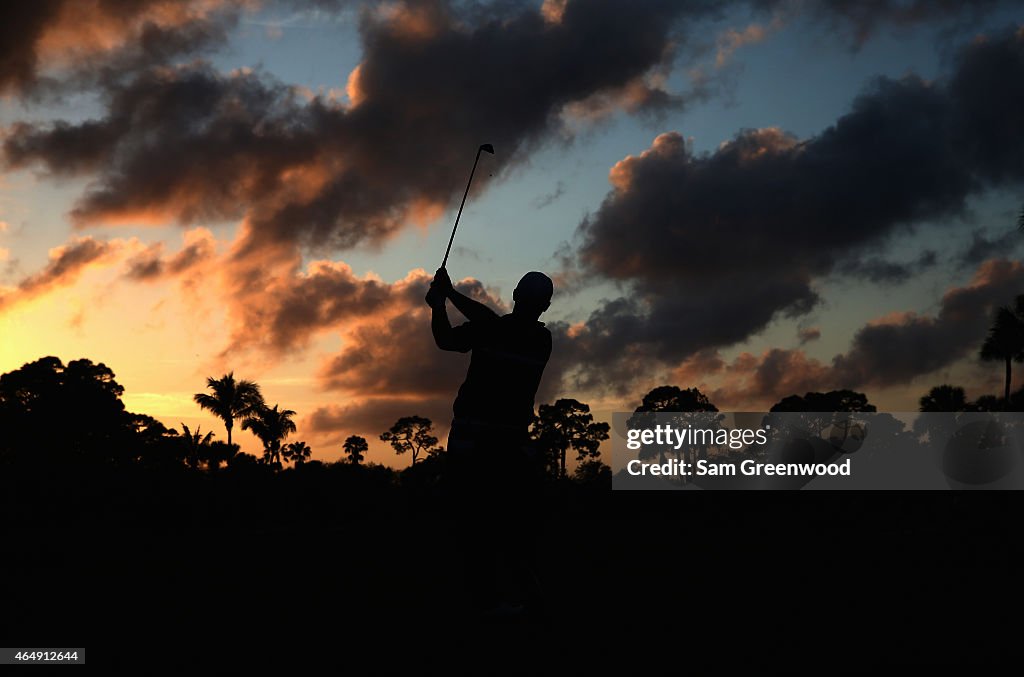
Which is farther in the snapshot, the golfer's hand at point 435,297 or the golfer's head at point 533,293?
the golfer's head at point 533,293

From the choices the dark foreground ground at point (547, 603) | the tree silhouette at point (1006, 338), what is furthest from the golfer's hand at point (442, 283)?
the tree silhouette at point (1006, 338)

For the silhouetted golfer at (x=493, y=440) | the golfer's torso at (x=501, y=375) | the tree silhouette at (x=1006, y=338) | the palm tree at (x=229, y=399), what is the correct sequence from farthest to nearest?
1. the palm tree at (x=229, y=399)
2. the tree silhouette at (x=1006, y=338)
3. the golfer's torso at (x=501, y=375)
4. the silhouetted golfer at (x=493, y=440)

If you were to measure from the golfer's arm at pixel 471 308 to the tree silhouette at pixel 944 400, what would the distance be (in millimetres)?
62673

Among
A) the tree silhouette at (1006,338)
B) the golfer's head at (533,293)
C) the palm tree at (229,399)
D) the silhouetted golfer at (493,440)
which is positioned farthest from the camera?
the palm tree at (229,399)

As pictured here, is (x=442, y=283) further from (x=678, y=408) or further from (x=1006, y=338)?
(x=678, y=408)

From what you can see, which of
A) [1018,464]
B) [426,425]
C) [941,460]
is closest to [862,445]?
[941,460]

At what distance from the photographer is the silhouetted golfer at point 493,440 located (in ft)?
19.9

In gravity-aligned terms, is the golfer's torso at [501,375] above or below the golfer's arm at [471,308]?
below

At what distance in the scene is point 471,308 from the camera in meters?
6.23

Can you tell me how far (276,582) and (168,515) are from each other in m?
23.3

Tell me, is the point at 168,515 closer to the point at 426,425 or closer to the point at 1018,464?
the point at 1018,464

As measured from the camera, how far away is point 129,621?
6137mm

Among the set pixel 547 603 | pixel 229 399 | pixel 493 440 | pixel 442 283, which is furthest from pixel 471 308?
pixel 229 399

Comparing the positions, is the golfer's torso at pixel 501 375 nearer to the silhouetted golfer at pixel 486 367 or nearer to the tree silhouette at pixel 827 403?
the silhouetted golfer at pixel 486 367
